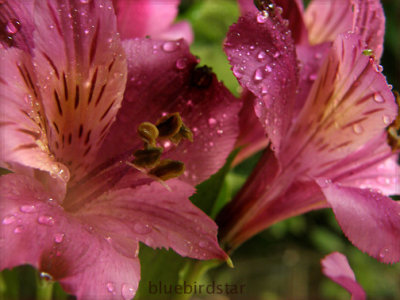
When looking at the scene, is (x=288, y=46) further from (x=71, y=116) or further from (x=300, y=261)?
(x=300, y=261)

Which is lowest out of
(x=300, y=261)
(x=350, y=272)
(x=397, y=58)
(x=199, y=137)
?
(x=300, y=261)

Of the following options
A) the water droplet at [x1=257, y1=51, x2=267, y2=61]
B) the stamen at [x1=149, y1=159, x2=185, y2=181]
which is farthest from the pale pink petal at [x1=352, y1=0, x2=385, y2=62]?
the stamen at [x1=149, y1=159, x2=185, y2=181]

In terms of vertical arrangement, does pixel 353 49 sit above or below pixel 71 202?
above

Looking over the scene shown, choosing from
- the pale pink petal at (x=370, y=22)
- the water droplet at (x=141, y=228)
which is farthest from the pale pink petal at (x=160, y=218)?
the pale pink petal at (x=370, y=22)

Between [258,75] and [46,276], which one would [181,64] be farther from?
[46,276]

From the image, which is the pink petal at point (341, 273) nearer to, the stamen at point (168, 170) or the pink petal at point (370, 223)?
the pink petal at point (370, 223)

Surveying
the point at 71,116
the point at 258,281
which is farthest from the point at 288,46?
the point at 258,281
